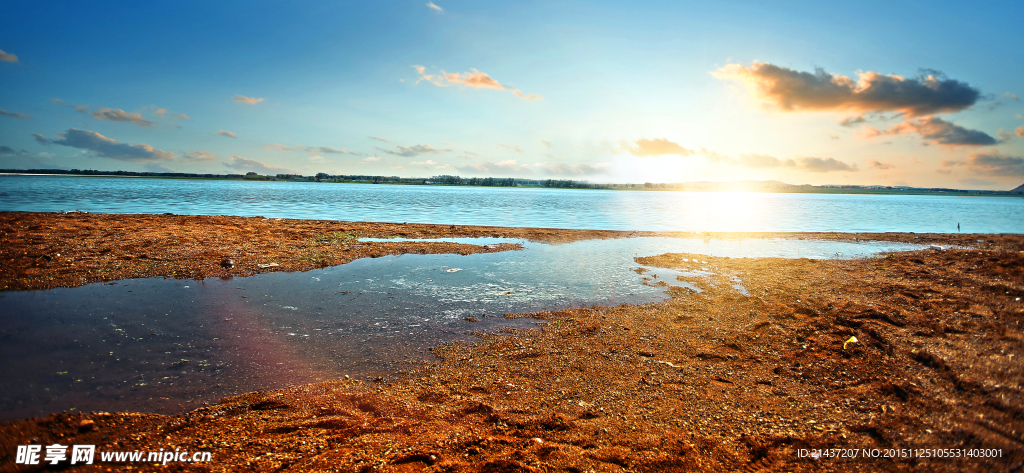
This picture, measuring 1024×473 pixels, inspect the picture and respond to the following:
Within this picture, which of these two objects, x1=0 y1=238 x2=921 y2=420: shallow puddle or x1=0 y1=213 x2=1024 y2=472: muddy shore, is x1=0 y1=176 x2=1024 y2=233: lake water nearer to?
x1=0 y1=238 x2=921 y2=420: shallow puddle

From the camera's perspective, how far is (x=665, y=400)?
17.1 ft

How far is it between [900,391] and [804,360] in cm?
129

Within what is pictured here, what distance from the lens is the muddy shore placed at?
4000mm

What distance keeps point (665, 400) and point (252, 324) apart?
768 cm

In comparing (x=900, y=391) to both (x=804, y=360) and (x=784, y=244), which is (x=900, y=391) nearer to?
(x=804, y=360)

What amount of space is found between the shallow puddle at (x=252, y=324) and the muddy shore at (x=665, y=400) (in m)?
0.64

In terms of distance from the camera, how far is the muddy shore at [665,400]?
4.00 meters

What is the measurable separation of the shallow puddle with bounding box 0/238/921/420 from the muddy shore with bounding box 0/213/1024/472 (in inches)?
25.4

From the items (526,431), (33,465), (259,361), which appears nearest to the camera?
(33,465)

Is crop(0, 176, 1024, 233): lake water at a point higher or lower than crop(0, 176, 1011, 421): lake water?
higher

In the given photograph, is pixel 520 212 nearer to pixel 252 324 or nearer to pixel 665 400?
pixel 252 324

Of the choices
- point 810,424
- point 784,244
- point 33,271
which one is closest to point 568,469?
point 810,424

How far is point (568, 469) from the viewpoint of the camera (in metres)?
3.85

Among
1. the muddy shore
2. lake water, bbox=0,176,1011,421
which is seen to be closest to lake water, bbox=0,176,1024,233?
lake water, bbox=0,176,1011,421
